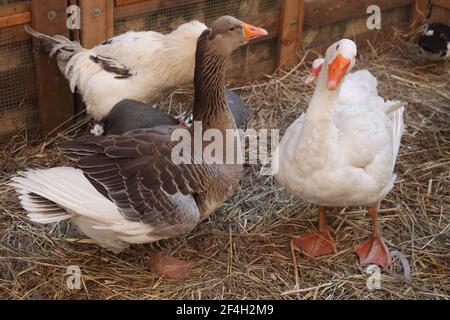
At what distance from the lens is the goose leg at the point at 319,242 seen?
413 centimetres

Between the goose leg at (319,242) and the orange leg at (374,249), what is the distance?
0.18 meters

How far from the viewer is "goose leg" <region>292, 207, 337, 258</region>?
163 inches

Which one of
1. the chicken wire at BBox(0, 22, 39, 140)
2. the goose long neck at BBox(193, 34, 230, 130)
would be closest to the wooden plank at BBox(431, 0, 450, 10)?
the goose long neck at BBox(193, 34, 230, 130)

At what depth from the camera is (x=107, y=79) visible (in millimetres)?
4652

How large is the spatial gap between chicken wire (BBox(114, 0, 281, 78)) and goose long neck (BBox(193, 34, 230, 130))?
1.39m

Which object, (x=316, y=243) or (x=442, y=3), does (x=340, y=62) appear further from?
(x=442, y=3)

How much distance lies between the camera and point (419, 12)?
6.69 meters

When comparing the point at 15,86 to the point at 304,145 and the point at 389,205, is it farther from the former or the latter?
the point at 389,205

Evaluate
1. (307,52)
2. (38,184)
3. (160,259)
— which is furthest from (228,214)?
(307,52)

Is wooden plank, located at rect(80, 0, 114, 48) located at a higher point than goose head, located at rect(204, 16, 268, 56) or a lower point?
lower

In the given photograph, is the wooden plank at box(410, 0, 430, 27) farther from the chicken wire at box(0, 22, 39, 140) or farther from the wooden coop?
the chicken wire at box(0, 22, 39, 140)

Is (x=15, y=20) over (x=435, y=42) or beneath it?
over

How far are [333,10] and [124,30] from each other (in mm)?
2094

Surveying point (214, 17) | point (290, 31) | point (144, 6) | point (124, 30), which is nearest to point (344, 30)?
point (290, 31)
